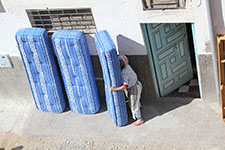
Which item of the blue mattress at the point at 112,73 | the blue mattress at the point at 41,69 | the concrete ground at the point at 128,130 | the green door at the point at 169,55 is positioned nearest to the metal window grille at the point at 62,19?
the blue mattress at the point at 41,69

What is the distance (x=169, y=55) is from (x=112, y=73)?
5.13 feet

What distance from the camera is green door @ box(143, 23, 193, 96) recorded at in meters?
8.39

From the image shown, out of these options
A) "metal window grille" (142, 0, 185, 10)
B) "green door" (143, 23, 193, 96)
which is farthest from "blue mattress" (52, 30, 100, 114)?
"metal window grille" (142, 0, 185, 10)

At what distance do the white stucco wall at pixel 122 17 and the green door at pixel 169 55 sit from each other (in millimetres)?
322

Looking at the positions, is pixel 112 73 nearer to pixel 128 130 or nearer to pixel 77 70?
pixel 77 70

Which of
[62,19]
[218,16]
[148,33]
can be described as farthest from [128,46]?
[218,16]

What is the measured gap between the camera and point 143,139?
26.8 feet

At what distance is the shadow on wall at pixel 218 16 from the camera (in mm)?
7160

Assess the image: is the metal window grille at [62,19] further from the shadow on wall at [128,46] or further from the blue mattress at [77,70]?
the shadow on wall at [128,46]

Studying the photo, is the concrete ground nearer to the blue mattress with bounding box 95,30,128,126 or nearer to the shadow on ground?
the shadow on ground

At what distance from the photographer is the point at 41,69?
8688mm

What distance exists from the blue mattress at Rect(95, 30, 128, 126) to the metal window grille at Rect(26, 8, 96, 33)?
0.41 meters

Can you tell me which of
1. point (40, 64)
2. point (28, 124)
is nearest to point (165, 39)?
point (40, 64)

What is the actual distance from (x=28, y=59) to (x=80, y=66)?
110 centimetres
